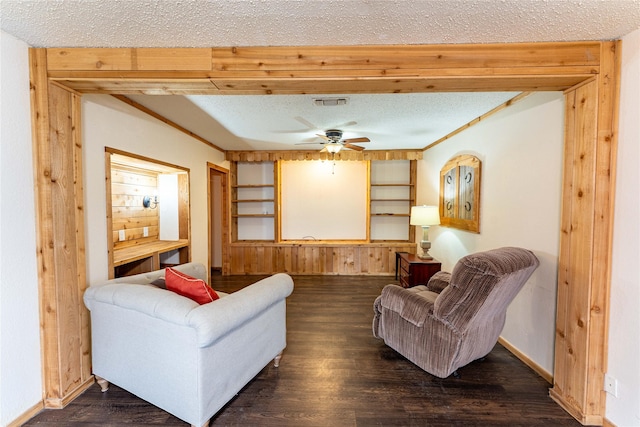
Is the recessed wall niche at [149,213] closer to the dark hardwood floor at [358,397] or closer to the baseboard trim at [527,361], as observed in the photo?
the dark hardwood floor at [358,397]

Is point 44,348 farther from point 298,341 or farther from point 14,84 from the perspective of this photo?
point 298,341

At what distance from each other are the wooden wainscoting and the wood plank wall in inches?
61.7

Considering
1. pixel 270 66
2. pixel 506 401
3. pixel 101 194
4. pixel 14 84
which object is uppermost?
pixel 270 66

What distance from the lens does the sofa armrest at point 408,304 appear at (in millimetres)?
1979

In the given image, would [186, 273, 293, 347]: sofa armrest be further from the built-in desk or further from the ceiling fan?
the ceiling fan

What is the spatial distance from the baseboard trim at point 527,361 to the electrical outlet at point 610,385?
0.44m

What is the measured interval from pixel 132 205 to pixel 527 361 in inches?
180

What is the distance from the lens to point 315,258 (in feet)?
16.1

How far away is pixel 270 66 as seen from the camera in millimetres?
1602

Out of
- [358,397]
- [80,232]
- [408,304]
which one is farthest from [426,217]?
[80,232]

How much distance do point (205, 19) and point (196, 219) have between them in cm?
291

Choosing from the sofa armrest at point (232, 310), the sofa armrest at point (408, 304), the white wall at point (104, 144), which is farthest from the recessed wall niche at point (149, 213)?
the sofa armrest at point (408, 304)

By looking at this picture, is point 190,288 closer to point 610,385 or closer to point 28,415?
point 28,415

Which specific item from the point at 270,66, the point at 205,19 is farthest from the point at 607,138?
the point at 205,19
